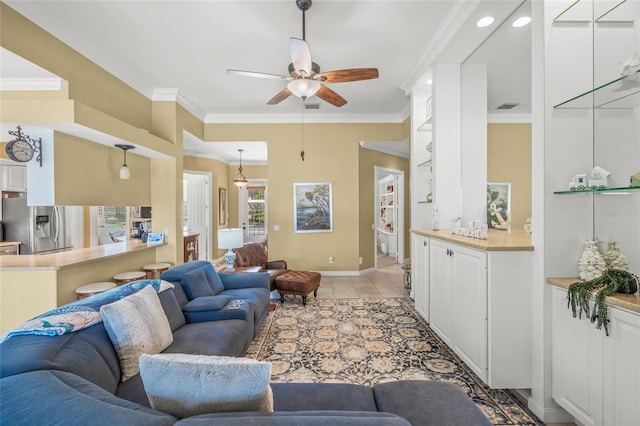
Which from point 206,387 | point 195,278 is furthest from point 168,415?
point 195,278

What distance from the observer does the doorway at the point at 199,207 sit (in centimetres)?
695

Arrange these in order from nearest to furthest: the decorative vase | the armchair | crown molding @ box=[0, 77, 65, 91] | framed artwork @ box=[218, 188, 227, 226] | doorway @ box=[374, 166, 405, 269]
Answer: the decorative vase, crown molding @ box=[0, 77, 65, 91], the armchair, doorway @ box=[374, 166, 405, 269], framed artwork @ box=[218, 188, 227, 226]

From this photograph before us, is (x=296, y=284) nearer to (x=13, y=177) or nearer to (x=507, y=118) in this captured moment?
(x=507, y=118)

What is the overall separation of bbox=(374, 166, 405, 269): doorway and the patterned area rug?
2891 mm

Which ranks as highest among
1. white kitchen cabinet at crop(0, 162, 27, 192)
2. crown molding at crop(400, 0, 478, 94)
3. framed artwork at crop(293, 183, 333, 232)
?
crown molding at crop(400, 0, 478, 94)

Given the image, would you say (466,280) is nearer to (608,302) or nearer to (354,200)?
(608,302)

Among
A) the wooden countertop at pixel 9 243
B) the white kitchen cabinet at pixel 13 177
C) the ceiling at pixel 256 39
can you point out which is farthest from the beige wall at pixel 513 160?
the white kitchen cabinet at pixel 13 177

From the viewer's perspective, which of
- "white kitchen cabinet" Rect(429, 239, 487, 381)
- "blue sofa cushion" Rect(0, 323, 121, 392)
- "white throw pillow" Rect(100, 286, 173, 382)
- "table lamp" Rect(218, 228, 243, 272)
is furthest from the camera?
"table lamp" Rect(218, 228, 243, 272)

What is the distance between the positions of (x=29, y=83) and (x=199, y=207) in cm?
437

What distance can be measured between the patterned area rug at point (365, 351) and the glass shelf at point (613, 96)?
2101mm

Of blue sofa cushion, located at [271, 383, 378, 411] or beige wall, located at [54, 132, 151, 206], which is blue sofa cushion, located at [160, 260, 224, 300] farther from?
blue sofa cushion, located at [271, 383, 378, 411]

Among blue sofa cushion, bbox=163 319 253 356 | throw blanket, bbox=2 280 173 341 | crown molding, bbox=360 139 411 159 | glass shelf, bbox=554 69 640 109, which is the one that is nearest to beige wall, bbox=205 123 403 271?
crown molding, bbox=360 139 411 159

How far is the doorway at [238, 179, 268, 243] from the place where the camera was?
854 cm

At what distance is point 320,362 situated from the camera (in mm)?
2551
